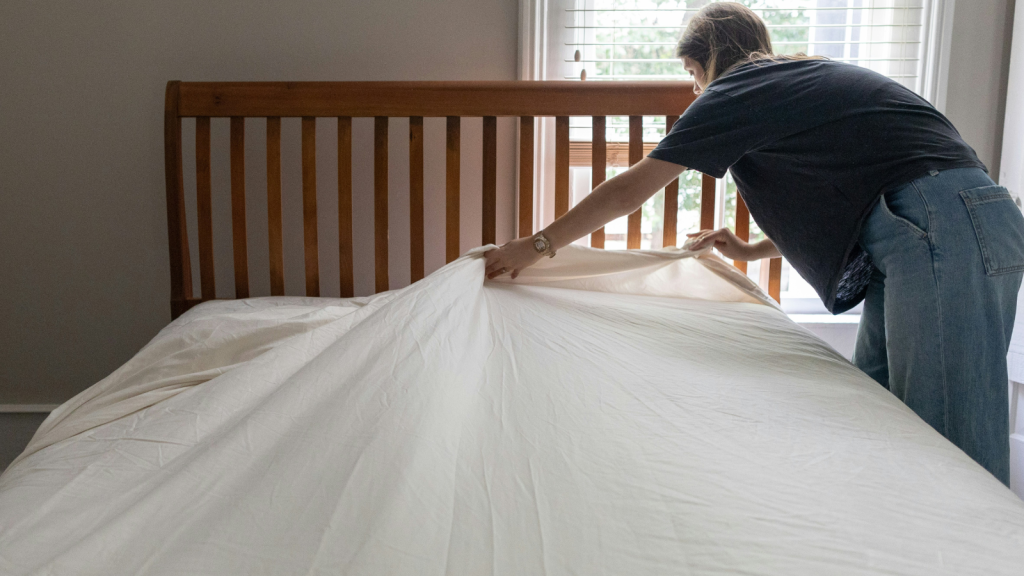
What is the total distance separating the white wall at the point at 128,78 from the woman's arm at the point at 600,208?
0.56 metres

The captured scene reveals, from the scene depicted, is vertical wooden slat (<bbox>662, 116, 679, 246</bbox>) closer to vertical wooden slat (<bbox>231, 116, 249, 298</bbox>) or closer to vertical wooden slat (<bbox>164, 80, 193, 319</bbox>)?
vertical wooden slat (<bbox>231, 116, 249, 298</bbox>)

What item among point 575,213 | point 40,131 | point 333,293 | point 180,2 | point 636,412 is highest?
point 180,2

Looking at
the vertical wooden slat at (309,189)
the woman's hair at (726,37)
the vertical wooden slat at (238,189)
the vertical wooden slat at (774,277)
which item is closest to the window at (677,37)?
the vertical wooden slat at (774,277)

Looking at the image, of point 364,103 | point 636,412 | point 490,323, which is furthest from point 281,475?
point 364,103

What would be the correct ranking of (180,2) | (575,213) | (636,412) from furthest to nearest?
(180,2), (575,213), (636,412)

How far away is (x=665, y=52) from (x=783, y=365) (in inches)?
45.1

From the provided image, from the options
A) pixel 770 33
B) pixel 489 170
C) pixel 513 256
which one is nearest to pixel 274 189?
pixel 489 170

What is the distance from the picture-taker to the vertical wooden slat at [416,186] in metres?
1.64

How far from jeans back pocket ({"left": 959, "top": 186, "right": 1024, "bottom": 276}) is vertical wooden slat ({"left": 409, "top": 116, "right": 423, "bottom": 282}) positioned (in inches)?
44.5

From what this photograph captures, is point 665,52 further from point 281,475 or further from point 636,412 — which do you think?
point 281,475

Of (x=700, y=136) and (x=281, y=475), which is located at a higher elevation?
A: (x=700, y=136)

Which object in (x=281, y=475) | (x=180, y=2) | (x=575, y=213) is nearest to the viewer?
(x=281, y=475)

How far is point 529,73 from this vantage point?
5.86 ft

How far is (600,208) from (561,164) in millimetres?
502
